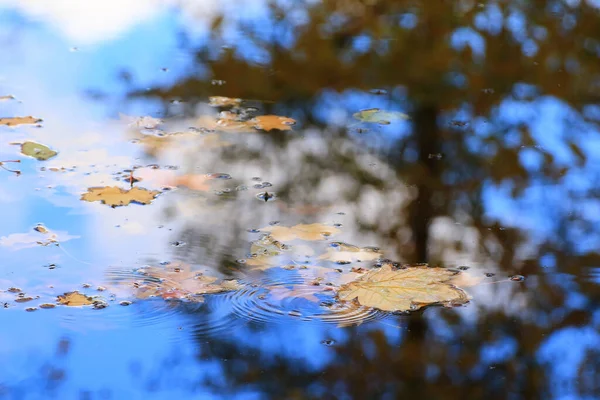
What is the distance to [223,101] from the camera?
2.96 meters

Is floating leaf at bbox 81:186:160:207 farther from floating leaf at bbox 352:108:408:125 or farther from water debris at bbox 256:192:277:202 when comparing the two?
floating leaf at bbox 352:108:408:125

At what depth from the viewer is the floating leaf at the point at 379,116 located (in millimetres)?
2812

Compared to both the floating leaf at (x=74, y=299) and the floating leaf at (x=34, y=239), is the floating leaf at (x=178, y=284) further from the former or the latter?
the floating leaf at (x=34, y=239)

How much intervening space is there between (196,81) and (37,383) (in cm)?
194

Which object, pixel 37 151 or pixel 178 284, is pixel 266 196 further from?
pixel 37 151

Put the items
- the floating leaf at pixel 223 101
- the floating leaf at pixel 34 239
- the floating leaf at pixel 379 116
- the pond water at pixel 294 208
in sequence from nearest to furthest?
1. the pond water at pixel 294 208
2. the floating leaf at pixel 34 239
3. the floating leaf at pixel 379 116
4. the floating leaf at pixel 223 101

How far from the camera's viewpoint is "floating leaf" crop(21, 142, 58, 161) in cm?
243

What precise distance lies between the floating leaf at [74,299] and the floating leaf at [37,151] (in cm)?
88

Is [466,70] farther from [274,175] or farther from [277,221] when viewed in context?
[277,221]

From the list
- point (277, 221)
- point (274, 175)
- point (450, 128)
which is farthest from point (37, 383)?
point (450, 128)

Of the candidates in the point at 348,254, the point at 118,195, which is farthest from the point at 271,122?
the point at 348,254

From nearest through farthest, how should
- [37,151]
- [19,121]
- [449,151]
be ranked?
1. [37,151]
2. [449,151]
3. [19,121]

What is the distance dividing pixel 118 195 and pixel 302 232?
1.79ft

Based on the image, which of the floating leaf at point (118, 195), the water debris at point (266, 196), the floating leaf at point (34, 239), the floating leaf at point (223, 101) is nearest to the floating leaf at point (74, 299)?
the floating leaf at point (34, 239)
